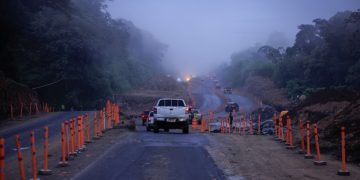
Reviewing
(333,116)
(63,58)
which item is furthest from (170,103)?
(63,58)

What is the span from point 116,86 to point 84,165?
7393 cm

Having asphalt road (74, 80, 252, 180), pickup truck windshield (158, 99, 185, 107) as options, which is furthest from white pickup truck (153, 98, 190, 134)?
asphalt road (74, 80, 252, 180)

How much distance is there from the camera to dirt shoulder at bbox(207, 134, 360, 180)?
14422mm

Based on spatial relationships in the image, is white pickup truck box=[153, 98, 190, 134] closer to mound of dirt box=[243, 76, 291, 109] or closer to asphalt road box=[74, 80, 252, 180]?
asphalt road box=[74, 80, 252, 180]

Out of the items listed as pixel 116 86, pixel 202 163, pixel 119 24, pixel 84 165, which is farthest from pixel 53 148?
pixel 119 24

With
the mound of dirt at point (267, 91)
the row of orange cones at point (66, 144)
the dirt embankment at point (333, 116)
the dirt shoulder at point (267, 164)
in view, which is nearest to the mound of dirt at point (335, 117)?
the dirt embankment at point (333, 116)

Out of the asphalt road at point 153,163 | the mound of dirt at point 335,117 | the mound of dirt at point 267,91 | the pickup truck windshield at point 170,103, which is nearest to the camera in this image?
the asphalt road at point 153,163

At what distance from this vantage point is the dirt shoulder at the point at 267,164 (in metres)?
14.4

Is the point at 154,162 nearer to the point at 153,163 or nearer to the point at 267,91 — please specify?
the point at 153,163

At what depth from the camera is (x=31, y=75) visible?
68.6 meters

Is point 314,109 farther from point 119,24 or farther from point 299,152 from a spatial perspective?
point 119,24

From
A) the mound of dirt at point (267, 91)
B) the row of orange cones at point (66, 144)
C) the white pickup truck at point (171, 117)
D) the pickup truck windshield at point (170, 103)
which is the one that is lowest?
the row of orange cones at point (66, 144)

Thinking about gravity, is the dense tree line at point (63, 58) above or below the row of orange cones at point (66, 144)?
above

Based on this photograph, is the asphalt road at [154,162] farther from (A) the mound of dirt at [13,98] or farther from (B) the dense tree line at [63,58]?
(B) the dense tree line at [63,58]
